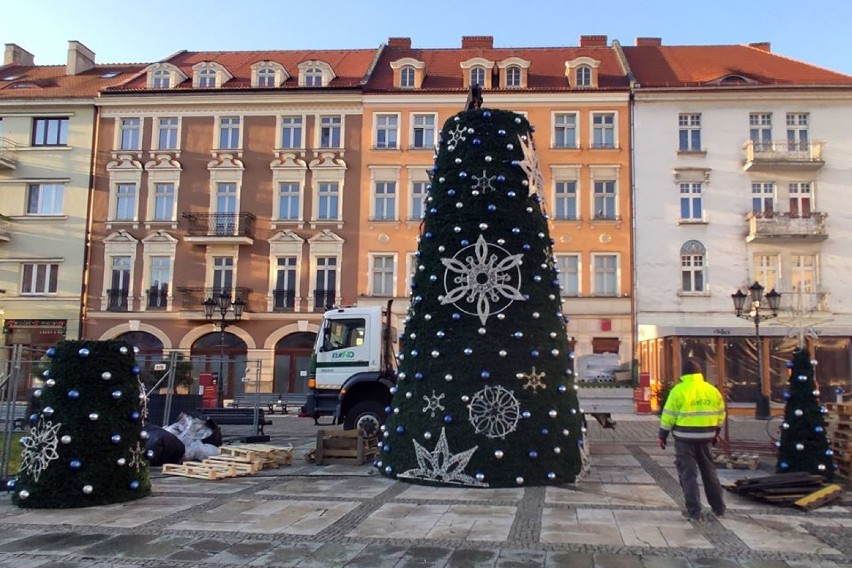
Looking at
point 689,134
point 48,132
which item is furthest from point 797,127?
point 48,132

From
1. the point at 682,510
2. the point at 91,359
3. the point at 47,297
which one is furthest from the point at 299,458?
the point at 47,297

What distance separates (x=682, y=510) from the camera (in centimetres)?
828

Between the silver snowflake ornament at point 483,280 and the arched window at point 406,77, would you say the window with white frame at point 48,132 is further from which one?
the silver snowflake ornament at point 483,280

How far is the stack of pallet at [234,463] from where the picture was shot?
1089 centimetres

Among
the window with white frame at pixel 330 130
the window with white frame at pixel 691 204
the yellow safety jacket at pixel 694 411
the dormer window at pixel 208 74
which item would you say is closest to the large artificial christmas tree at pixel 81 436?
the yellow safety jacket at pixel 694 411

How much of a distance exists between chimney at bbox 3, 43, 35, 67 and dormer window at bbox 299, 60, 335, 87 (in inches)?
659

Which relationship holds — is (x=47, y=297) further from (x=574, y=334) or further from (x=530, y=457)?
(x=530, y=457)

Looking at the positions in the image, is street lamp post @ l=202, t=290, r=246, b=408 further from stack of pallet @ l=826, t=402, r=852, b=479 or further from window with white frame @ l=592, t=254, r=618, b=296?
window with white frame @ l=592, t=254, r=618, b=296

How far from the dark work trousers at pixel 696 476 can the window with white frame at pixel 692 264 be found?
979 inches

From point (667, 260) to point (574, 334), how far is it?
16.6ft

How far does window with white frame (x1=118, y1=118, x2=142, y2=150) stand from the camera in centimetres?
3456

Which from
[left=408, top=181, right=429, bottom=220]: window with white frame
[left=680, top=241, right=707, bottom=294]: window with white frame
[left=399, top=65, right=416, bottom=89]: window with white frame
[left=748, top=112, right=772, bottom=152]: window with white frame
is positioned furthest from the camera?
[left=399, top=65, right=416, bottom=89]: window with white frame

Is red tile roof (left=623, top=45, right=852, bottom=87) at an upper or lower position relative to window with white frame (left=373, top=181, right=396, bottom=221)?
upper

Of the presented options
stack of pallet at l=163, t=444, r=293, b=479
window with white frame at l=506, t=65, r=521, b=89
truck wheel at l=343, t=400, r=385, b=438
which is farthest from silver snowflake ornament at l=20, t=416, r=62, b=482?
window with white frame at l=506, t=65, r=521, b=89
